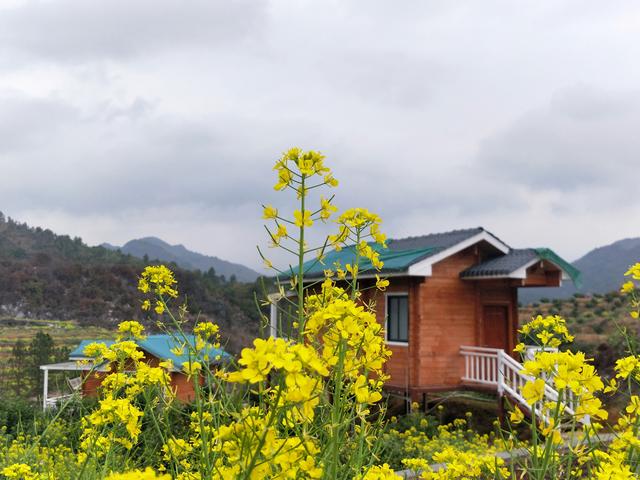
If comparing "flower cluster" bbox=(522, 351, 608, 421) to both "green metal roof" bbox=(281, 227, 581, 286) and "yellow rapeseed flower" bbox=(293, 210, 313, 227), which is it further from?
"green metal roof" bbox=(281, 227, 581, 286)

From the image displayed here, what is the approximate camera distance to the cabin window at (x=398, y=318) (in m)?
12.6

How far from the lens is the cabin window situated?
12625mm

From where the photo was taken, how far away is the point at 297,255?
211 cm

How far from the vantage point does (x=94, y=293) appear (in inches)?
1219

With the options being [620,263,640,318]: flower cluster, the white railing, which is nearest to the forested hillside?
the white railing

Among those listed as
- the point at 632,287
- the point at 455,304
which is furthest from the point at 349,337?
the point at 455,304

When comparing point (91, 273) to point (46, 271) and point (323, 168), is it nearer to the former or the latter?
point (46, 271)

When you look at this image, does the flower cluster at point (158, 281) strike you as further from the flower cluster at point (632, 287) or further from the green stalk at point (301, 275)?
the flower cluster at point (632, 287)

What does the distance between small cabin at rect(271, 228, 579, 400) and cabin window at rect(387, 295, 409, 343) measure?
0.02 metres

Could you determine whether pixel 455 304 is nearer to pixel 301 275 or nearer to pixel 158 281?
pixel 158 281

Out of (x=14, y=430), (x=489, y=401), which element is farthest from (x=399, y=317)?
(x=14, y=430)

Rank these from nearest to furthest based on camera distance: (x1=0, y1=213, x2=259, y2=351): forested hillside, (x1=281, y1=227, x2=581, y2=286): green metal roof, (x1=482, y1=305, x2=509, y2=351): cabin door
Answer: (x1=281, y1=227, x2=581, y2=286): green metal roof → (x1=482, y1=305, x2=509, y2=351): cabin door → (x1=0, y1=213, x2=259, y2=351): forested hillside

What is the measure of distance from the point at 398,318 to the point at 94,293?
74.2ft

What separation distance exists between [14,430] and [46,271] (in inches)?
1005
